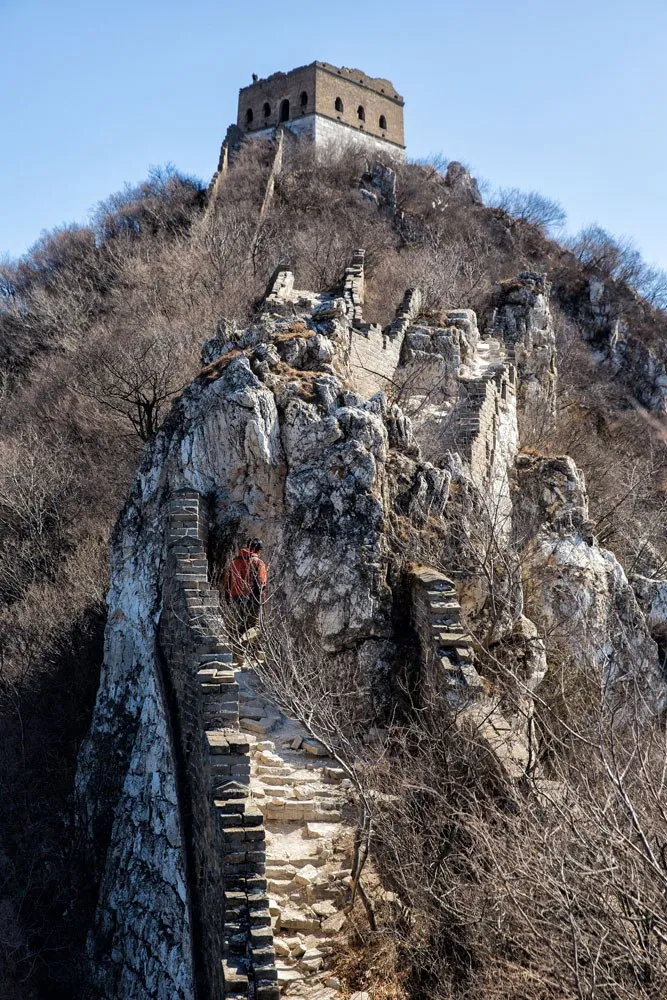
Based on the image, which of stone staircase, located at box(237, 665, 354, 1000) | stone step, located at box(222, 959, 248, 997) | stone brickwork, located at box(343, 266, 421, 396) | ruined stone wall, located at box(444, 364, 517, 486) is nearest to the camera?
stone step, located at box(222, 959, 248, 997)

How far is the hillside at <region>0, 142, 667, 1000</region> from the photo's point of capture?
8641 mm

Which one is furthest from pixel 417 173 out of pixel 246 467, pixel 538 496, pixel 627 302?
pixel 246 467

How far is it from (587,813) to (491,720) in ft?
10.9

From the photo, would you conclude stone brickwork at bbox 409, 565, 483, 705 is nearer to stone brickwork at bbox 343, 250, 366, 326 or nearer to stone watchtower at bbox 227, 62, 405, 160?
stone brickwork at bbox 343, 250, 366, 326

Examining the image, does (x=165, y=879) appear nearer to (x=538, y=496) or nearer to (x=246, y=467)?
(x=246, y=467)

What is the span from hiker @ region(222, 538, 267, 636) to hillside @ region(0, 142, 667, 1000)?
263 millimetres

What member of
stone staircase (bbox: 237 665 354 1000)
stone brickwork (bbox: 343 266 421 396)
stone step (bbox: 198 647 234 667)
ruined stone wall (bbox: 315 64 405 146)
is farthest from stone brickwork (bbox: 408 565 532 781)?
ruined stone wall (bbox: 315 64 405 146)

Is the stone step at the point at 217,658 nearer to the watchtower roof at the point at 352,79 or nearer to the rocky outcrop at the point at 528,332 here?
the rocky outcrop at the point at 528,332

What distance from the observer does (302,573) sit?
1308 centimetres

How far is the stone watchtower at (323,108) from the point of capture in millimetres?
46156

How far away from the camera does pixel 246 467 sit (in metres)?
13.7

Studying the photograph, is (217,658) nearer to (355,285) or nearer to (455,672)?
(455,672)

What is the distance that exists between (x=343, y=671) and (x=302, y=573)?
1405 mm

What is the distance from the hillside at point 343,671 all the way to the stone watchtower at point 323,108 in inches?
952
